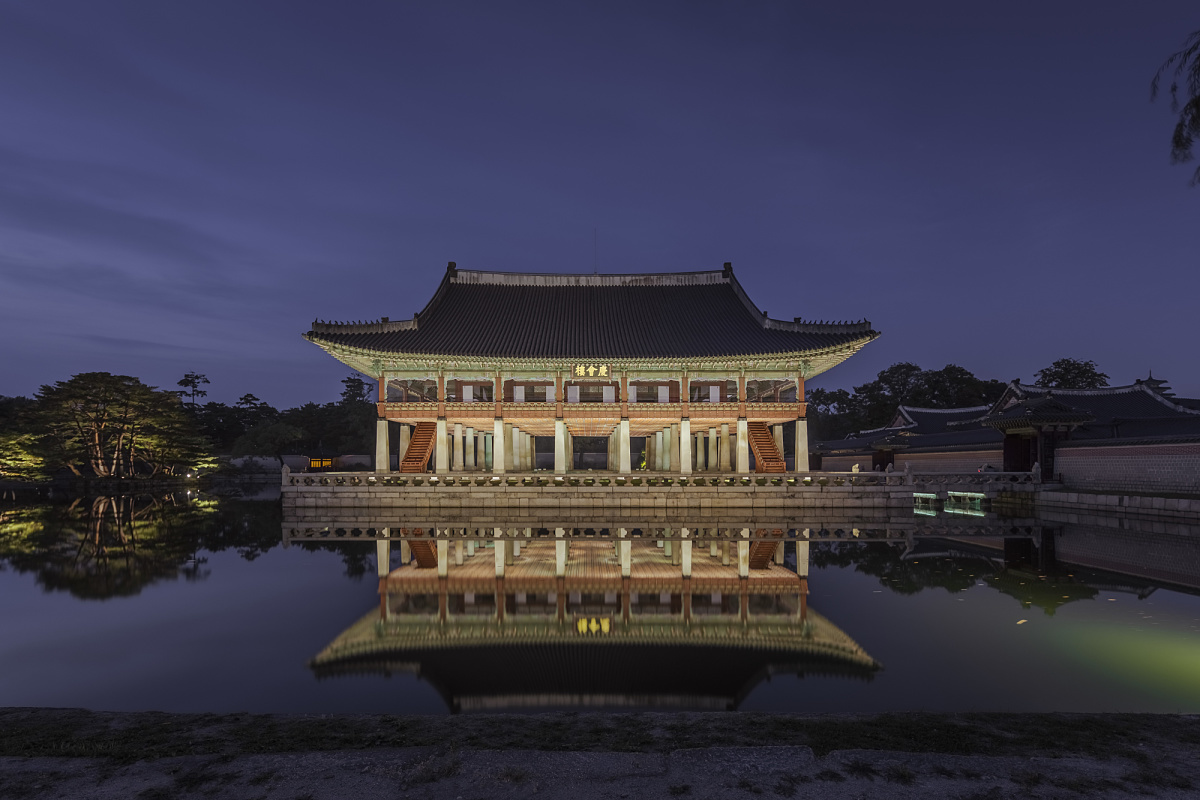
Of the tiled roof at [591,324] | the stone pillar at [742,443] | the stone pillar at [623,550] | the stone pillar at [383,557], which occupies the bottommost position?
the stone pillar at [383,557]

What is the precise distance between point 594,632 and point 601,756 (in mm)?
4208

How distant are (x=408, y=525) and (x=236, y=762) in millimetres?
16364

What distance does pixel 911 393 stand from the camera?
57000 mm

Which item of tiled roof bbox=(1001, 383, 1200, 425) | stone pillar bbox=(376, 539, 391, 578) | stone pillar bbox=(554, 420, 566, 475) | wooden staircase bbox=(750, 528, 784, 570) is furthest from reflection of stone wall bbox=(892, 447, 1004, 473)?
stone pillar bbox=(376, 539, 391, 578)

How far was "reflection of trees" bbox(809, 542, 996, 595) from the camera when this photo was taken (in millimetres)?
11266

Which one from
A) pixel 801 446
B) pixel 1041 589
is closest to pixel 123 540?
pixel 1041 589

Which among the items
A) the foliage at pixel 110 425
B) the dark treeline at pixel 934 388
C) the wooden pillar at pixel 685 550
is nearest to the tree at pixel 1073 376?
the dark treeline at pixel 934 388

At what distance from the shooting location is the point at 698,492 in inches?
897

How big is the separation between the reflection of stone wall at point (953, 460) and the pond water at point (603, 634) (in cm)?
1886

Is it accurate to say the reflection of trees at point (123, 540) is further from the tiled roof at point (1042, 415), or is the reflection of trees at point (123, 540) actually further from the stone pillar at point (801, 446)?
the tiled roof at point (1042, 415)

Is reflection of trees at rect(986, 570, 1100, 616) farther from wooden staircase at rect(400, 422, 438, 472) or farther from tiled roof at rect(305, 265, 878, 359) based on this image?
wooden staircase at rect(400, 422, 438, 472)

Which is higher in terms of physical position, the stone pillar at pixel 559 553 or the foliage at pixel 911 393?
the foliage at pixel 911 393

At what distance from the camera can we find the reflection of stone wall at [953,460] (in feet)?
104

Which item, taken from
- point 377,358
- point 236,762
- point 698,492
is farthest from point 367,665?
point 377,358
